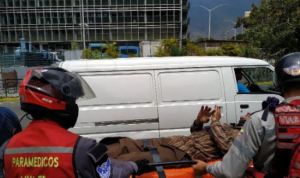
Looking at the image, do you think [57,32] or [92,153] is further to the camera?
[57,32]

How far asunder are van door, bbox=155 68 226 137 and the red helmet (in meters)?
4.40

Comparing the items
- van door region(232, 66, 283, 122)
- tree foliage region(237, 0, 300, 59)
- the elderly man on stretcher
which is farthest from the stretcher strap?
tree foliage region(237, 0, 300, 59)

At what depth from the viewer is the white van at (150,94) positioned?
21.2ft

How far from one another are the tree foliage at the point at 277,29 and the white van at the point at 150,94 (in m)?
13.5

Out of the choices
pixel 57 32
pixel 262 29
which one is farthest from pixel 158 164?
pixel 57 32

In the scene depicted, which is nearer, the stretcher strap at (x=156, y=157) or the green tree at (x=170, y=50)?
the stretcher strap at (x=156, y=157)

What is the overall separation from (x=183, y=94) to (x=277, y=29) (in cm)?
1449

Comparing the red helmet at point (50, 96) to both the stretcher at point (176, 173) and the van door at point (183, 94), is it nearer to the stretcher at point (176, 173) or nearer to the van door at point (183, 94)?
the stretcher at point (176, 173)

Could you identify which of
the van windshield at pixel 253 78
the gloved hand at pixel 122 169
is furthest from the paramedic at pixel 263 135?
the van windshield at pixel 253 78

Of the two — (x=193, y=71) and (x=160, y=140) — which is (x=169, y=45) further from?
(x=160, y=140)

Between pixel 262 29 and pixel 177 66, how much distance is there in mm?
14999

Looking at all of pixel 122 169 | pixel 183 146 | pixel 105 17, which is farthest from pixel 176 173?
pixel 105 17

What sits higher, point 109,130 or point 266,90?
point 266,90

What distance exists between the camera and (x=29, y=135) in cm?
211
